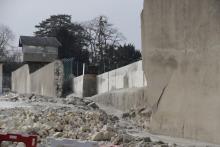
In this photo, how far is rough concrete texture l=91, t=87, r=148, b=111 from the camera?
18281mm

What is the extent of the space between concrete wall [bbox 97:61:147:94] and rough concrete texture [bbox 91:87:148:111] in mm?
777

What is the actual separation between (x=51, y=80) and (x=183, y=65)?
822 inches

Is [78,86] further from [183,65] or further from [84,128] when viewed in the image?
[84,128]

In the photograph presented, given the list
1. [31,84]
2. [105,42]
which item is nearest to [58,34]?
[105,42]

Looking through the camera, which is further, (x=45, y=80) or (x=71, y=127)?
(x=45, y=80)

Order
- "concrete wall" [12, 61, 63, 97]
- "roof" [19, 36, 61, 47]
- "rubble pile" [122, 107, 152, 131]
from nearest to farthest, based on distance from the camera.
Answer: "rubble pile" [122, 107, 152, 131]
"concrete wall" [12, 61, 63, 97]
"roof" [19, 36, 61, 47]

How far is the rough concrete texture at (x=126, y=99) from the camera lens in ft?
60.0

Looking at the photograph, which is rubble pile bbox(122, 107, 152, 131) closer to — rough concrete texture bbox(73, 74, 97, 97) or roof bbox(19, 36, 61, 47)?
rough concrete texture bbox(73, 74, 97, 97)

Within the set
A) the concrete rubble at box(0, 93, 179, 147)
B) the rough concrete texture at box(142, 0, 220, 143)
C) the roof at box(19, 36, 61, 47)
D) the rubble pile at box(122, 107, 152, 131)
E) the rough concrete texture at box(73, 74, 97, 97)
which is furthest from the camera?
the roof at box(19, 36, 61, 47)

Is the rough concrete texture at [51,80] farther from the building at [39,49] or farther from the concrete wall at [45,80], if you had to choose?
the building at [39,49]

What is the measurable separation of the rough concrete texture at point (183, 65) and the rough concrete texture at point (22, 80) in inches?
1134

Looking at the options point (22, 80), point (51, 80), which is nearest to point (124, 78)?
point (51, 80)

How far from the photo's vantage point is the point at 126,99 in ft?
65.3

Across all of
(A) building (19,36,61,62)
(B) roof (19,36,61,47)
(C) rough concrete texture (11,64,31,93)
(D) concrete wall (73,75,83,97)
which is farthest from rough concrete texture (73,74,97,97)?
(B) roof (19,36,61,47)
